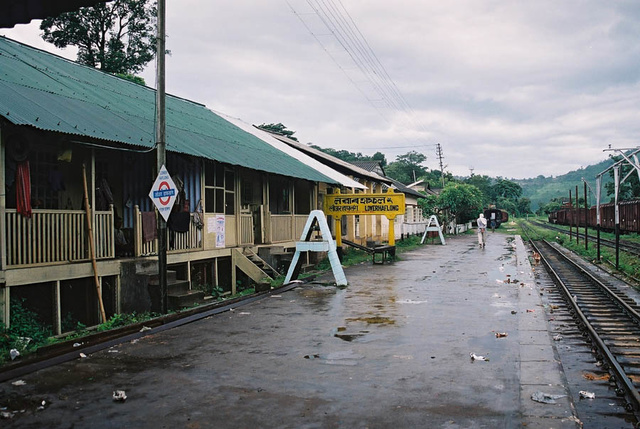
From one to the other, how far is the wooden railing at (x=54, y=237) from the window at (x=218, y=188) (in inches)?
169

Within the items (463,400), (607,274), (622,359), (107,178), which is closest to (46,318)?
(107,178)

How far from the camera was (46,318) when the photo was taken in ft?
32.3

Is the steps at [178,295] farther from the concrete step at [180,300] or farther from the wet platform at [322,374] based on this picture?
the wet platform at [322,374]

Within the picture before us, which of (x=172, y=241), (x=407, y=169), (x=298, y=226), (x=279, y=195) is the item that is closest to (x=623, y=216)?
(x=298, y=226)

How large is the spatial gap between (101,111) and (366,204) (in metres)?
11.6

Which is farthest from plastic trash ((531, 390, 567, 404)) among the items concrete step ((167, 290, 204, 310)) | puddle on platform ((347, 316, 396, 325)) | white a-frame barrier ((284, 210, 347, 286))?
white a-frame barrier ((284, 210, 347, 286))

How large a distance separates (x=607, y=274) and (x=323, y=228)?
37.8ft

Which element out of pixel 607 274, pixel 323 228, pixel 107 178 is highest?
pixel 107 178

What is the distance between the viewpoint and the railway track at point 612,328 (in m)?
6.50

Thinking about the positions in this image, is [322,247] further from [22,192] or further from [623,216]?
[623,216]

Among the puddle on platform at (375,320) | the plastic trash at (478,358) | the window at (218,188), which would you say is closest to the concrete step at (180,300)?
the puddle on platform at (375,320)

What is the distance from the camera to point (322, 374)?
6254 millimetres

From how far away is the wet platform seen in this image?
4.91 metres

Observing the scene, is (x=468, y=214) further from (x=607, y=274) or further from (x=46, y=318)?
(x=46, y=318)
